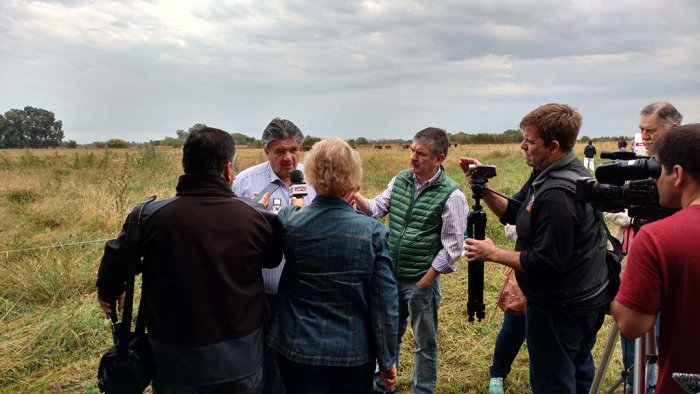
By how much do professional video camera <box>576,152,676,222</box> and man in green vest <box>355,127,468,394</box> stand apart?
1.09m

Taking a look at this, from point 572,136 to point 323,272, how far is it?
156 cm

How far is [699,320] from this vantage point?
1.54m

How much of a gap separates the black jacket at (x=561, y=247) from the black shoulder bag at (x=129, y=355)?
1872mm

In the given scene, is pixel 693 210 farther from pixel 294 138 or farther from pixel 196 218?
pixel 294 138

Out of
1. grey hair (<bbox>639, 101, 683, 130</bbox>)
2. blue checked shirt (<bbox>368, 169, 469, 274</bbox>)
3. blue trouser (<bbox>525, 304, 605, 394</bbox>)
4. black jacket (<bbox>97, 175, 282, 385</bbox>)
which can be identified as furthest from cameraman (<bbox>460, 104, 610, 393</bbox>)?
grey hair (<bbox>639, 101, 683, 130</bbox>)

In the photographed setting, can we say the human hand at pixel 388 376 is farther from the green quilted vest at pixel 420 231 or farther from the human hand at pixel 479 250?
the green quilted vest at pixel 420 231

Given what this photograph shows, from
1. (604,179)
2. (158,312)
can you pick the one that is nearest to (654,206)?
(604,179)

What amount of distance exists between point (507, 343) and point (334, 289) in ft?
7.02

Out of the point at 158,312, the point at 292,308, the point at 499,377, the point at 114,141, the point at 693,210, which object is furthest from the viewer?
the point at 114,141

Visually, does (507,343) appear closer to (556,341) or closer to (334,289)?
(556,341)

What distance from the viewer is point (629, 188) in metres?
1.85

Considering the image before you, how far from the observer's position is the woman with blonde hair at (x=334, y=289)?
203cm

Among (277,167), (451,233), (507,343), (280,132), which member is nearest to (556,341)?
(451,233)

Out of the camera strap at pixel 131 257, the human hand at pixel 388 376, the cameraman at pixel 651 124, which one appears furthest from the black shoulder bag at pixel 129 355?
the cameraman at pixel 651 124
